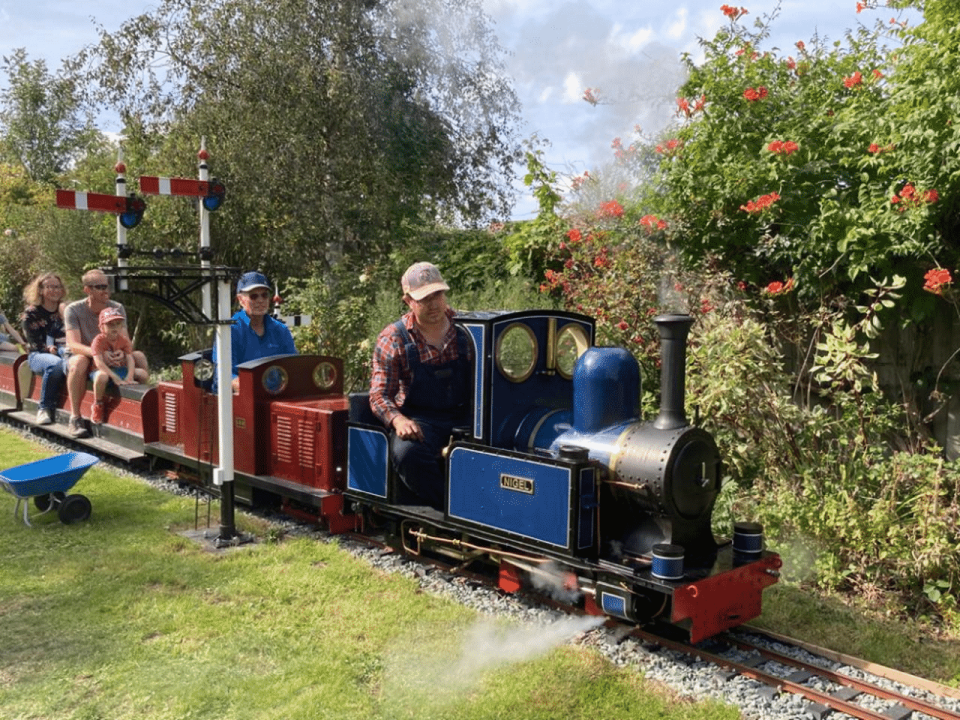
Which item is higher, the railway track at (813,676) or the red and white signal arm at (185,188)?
the red and white signal arm at (185,188)

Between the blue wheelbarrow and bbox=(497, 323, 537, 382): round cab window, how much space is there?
3.68 m

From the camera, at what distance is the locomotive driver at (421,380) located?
18.1 ft

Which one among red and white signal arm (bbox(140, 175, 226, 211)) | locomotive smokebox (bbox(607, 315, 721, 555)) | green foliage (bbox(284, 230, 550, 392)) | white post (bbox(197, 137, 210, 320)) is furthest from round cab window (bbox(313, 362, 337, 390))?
locomotive smokebox (bbox(607, 315, 721, 555))

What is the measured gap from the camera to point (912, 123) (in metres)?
6.02

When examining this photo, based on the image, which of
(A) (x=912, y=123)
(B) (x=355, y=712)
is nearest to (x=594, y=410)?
(B) (x=355, y=712)

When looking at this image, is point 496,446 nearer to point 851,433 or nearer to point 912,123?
point 851,433

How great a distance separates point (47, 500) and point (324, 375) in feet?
8.00

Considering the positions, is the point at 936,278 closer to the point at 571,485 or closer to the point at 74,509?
the point at 571,485

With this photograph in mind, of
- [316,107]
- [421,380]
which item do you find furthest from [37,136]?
[421,380]

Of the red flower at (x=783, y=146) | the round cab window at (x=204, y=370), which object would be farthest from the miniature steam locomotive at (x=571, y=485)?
the red flower at (x=783, y=146)

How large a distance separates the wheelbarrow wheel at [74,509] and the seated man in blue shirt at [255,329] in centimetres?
147

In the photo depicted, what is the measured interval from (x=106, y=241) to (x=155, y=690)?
14479 millimetres

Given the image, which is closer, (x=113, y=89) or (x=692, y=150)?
(x=692, y=150)

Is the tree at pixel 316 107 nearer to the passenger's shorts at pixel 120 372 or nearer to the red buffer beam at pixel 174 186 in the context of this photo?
the passenger's shorts at pixel 120 372
